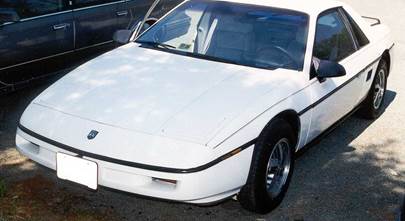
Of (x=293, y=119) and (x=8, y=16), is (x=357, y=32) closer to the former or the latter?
(x=293, y=119)

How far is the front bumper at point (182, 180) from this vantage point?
334cm

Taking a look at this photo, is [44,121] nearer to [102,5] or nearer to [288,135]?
[288,135]

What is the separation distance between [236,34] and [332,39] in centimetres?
90

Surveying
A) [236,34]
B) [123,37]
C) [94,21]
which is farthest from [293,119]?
[94,21]

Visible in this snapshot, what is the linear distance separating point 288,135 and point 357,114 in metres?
2.23

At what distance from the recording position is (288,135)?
403cm

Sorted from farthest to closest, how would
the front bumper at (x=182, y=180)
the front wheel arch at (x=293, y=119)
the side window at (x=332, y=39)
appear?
the side window at (x=332, y=39)
the front wheel arch at (x=293, y=119)
the front bumper at (x=182, y=180)

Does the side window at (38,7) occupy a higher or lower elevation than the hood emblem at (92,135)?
higher

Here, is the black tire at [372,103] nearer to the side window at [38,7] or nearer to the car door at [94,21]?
the car door at [94,21]

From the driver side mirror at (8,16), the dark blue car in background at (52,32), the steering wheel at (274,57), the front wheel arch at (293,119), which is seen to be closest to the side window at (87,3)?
the dark blue car in background at (52,32)

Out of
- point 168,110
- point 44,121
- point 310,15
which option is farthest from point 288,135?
point 44,121

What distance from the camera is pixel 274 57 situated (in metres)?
4.49

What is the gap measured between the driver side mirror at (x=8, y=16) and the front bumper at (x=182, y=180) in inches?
94.8

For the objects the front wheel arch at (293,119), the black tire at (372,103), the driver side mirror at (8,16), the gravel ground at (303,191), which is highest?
the driver side mirror at (8,16)
